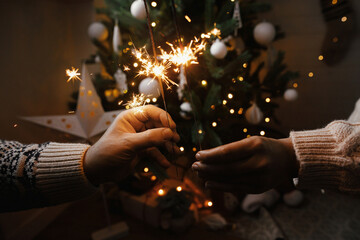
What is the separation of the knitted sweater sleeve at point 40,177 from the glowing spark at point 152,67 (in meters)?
0.30

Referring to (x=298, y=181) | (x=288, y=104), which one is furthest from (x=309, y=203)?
(x=298, y=181)

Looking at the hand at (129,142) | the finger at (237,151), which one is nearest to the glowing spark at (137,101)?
the hand at (129,142)

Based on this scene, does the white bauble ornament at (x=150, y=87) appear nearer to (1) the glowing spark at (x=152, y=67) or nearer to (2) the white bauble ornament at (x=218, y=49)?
(1) the glowing spark at (x=152, y=67)

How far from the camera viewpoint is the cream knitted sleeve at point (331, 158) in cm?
50

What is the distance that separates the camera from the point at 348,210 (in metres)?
1.29

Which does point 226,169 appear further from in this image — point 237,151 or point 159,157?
point 159,157

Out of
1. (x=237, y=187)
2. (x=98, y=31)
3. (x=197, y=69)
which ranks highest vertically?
(x=98, y=31)

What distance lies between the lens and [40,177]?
0.57 meters

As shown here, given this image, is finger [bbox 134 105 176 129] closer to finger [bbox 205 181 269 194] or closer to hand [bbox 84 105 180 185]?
hand [bbox 84 105 180 185]

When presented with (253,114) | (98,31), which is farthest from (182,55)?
(98,31)

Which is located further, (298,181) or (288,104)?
(288,104)

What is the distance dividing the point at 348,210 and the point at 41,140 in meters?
1.71

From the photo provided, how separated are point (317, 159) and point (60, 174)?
2.22ft

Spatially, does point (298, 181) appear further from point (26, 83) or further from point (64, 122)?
point (26, 83)
